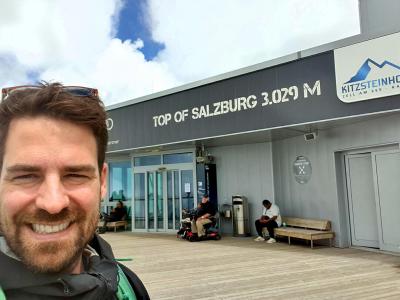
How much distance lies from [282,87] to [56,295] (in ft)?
26.6

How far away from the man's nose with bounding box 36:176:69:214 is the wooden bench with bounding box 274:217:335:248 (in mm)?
8452

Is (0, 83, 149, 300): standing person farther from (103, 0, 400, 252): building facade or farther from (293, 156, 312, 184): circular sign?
(293, 156, 312, 184): circular sign

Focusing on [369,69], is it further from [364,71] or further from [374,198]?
[374,198]

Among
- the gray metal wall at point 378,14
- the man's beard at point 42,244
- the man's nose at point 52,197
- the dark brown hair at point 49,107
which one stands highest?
the gray metal wall at point 378,14

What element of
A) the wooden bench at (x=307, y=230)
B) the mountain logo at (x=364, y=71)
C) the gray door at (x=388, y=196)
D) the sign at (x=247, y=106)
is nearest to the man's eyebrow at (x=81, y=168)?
the sign at (x=247, y=106)

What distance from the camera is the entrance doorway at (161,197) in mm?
12156

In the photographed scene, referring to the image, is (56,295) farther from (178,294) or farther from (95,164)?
(178,294)

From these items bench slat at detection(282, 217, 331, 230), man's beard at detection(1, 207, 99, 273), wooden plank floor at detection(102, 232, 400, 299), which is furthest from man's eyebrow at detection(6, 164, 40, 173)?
bench slat at detection(282, 217, 331, 230)

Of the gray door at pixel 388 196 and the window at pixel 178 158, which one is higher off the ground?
the window at pixel 178 158

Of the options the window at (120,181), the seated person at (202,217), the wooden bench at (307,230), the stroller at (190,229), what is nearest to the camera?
the wooden bench at (307,230)

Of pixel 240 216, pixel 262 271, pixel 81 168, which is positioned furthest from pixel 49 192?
pixel 240 216

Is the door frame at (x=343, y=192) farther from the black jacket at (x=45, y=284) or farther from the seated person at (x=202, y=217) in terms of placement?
the black jacket at (x=45, y=284)

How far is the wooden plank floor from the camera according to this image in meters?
5.09

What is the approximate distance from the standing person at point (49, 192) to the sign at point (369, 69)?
713 centimetres
